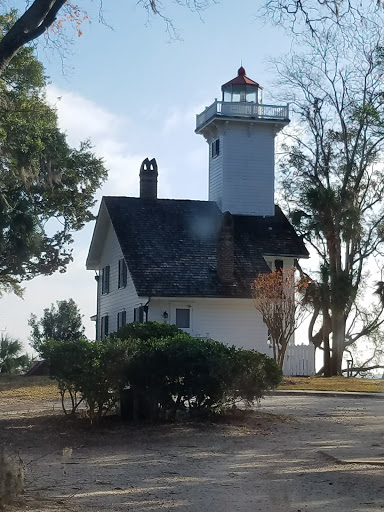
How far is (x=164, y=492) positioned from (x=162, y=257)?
78.8 feet

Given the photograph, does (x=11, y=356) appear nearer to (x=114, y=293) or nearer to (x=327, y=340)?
(x=114, y=293)

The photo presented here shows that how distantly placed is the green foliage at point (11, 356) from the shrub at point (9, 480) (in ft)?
77.2

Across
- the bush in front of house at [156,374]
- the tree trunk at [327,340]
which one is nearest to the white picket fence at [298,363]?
the tree trunk at [327,340]

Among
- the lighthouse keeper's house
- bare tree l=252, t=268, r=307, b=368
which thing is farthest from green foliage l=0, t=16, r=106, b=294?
bare tree l=252, t=268, r=307, b=368

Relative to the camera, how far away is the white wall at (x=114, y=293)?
32.7 metres

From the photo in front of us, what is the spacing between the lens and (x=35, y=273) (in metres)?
36.5

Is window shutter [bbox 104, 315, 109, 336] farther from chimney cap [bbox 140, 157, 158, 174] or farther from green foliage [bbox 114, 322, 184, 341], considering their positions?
green foliage [bbox 114, 322, 184, 341]

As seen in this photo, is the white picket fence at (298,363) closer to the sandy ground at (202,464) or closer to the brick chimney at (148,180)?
the brick chimney at (148,180)

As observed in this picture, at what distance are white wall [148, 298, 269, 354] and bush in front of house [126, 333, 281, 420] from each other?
17880 millimetres

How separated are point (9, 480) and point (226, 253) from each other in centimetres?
2491

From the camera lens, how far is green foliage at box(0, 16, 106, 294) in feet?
85.4

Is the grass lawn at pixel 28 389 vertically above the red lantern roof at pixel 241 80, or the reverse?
the red lantern roof at pixel 241 80

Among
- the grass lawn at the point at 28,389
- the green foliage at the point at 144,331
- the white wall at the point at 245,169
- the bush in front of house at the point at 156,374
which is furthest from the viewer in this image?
the white wall at the point at 245,169

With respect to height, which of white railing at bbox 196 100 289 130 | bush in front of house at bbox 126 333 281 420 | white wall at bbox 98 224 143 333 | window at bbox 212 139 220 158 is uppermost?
white railing at bbox 196 100 289 130
